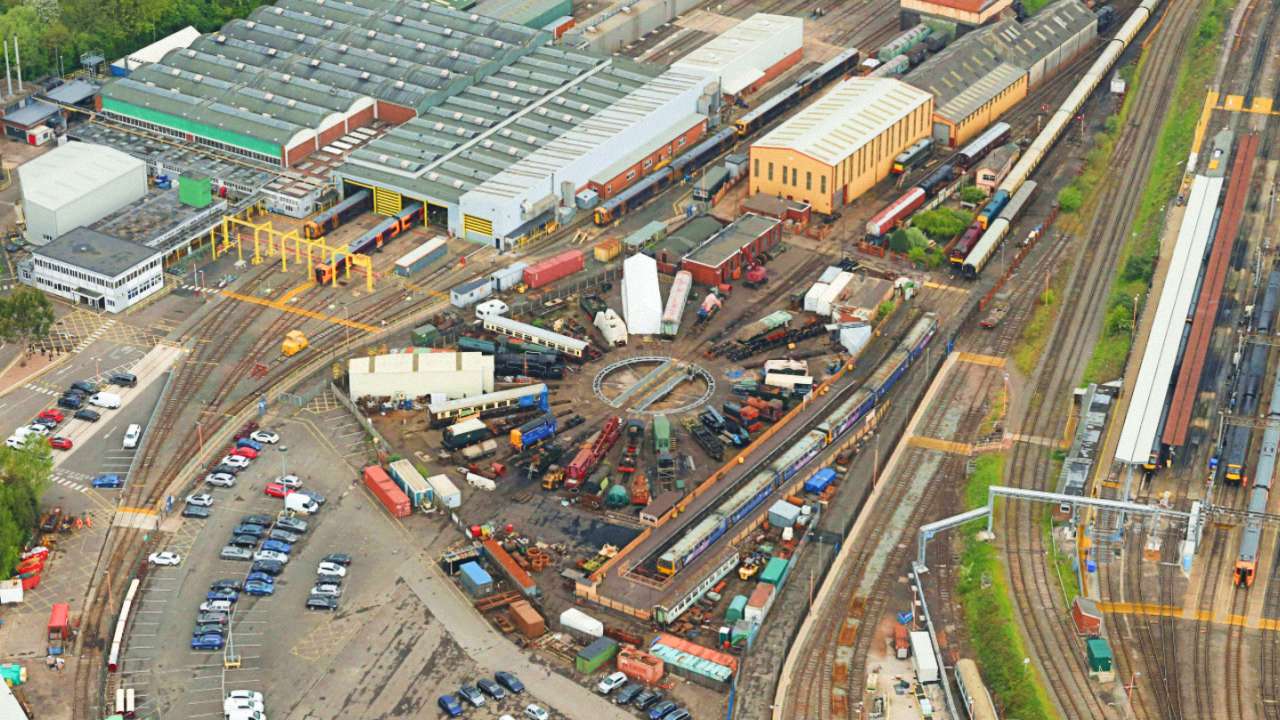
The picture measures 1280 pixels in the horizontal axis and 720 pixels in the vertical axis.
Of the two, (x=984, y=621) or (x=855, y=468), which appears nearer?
(x=984, y=621)

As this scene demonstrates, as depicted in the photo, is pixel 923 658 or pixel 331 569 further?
pixel 331 569

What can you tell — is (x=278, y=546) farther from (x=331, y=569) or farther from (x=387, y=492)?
(x=387, y=492)

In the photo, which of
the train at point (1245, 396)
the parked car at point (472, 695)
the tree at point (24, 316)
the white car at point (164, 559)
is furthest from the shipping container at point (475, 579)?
the train at point (1245, 396)

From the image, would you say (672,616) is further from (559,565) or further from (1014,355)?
(1014,355)

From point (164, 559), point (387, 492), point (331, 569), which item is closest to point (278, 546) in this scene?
point (331, 569)

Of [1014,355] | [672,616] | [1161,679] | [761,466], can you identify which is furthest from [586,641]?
[1014,355]

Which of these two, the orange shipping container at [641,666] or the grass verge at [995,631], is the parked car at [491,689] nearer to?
the orange shipping container at [641,666]
